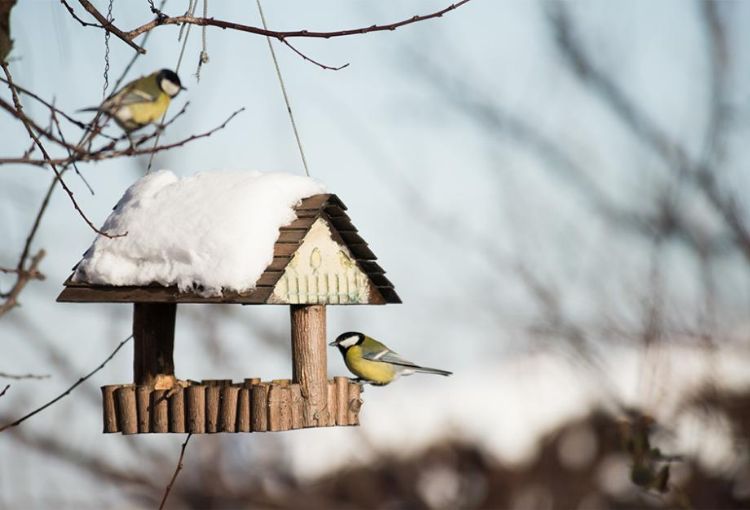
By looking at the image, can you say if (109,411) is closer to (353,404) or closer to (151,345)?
(151,345)

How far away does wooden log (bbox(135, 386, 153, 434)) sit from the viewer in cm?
369

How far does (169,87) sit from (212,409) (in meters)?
1.11

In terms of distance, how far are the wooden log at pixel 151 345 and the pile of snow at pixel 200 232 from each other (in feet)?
1.16

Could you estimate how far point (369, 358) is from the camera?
4.60m

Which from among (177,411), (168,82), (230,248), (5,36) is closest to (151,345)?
(177,411)

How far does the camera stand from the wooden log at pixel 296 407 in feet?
12.1

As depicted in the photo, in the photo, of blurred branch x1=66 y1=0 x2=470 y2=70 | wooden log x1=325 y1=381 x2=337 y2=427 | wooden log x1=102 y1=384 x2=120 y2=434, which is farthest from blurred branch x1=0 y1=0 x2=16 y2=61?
wooden log x1=325 y1=381 x2=337 y2=427

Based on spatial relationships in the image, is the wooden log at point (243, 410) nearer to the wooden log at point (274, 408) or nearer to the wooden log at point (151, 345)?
the wooden log at point (274, 408)

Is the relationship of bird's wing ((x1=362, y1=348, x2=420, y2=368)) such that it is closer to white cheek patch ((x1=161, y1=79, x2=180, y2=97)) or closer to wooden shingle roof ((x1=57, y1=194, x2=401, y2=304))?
wooden shingle roof ((x1=57, y1=194, x2=401, y2=304))

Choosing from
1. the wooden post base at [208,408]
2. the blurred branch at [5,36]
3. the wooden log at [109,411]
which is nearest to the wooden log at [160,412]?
the wooden post base at [208,408]

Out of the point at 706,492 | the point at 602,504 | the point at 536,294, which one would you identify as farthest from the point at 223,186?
the point at 602,504

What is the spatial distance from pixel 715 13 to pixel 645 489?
4.98 meters

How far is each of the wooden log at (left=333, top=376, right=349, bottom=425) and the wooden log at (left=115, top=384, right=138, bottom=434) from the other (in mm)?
721

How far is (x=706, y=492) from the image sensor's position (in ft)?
28.5
